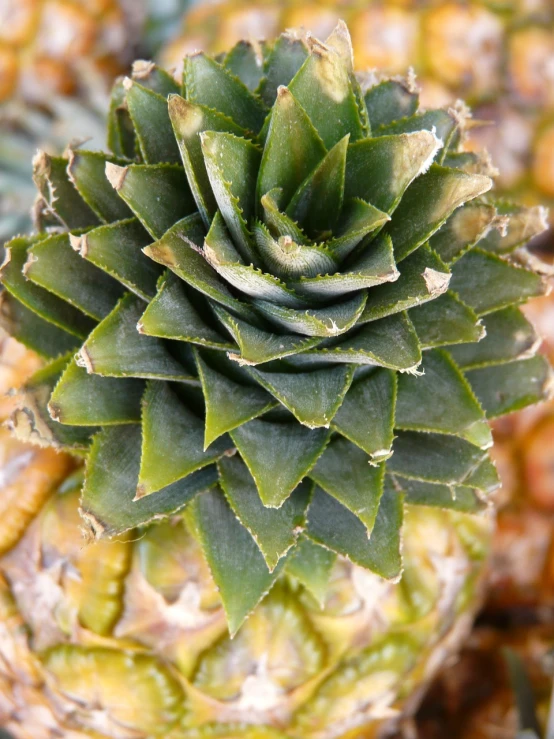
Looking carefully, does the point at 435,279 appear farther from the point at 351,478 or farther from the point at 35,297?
the point at 35,297

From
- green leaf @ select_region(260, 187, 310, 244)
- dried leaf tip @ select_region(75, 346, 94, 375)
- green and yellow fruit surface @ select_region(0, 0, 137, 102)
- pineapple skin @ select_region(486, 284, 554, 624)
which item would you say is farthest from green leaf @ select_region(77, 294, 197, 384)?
green and yellow fruit surface @ select_region(0, 0, 137, 102)

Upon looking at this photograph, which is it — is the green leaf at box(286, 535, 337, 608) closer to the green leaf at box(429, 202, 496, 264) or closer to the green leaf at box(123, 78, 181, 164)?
the green leaf at box(429, 202, 496, 264)

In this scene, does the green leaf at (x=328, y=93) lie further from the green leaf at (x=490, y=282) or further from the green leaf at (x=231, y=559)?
the green leaf at (x=231, y=559)

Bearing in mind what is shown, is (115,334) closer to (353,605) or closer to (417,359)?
(417,359)

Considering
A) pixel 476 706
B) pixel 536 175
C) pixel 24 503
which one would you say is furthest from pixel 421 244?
pixel 476 706

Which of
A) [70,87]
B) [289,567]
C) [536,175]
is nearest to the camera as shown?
[289,567]
